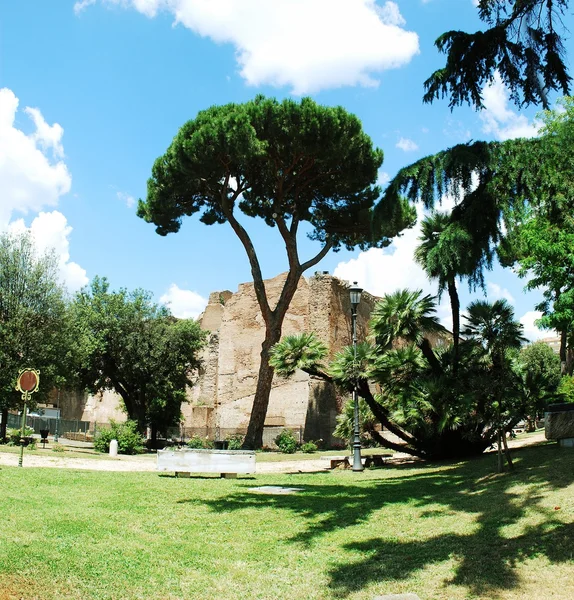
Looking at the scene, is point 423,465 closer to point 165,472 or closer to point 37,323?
point 165,472

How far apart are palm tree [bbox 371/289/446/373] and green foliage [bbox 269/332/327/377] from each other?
73.5 inches

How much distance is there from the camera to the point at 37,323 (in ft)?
70.6

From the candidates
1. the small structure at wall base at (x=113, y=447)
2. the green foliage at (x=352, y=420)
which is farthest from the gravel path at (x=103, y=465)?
the small structure at wall base at (x=113, y=447)

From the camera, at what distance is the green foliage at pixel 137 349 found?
26719 mm

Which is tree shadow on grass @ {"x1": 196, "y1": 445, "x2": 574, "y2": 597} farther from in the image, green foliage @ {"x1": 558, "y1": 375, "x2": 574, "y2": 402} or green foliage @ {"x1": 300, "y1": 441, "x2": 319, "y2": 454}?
green foliage @ {"x1": 300, "y1": 441, "x2": 319, "y2": 454}

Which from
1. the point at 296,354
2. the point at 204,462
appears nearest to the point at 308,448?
the point at 296,354

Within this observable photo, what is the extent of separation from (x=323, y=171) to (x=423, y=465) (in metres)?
12.5

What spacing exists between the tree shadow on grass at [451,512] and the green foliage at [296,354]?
12.7ft

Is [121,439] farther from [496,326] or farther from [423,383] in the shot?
[496,326]

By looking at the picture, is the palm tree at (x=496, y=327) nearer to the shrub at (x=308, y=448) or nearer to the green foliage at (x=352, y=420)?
the green foliage at (x=352, y=420)

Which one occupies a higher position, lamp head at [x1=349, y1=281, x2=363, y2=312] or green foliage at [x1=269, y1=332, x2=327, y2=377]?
lamp head at [x1=349, y1=281, x2=363, y2=312]

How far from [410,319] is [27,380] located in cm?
860

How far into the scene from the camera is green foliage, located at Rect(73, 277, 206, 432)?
26.7m

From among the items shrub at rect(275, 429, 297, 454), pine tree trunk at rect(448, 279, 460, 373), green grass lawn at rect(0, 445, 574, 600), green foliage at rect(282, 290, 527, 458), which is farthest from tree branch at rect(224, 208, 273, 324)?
green grass lawn at rect(0, 445, 574, 600)
